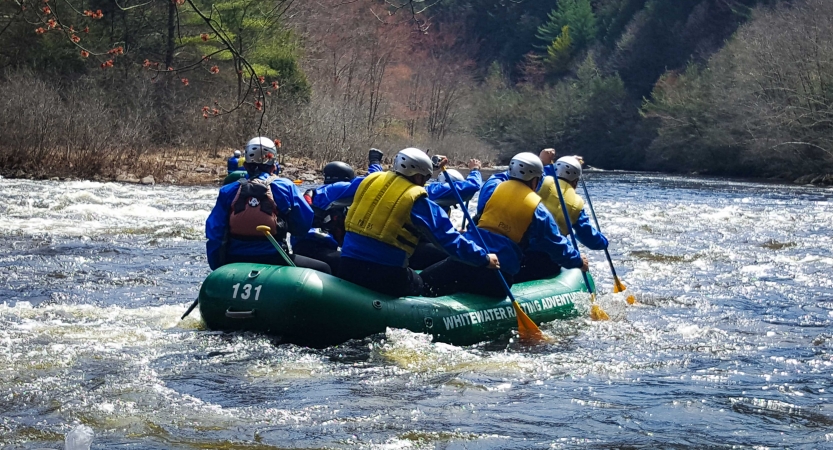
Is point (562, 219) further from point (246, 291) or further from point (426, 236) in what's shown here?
point (246, 291)

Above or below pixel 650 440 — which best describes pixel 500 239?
above

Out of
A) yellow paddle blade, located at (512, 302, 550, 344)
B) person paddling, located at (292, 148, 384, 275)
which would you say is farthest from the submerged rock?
yellow paddle blade, located at (512, 302, 550, 344)

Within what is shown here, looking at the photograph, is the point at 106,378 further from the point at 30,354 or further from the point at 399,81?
the point at 399,81

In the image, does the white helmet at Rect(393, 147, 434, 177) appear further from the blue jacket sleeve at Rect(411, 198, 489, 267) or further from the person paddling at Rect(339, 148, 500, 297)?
the blue jacket sleeve at Rect(411, 198, 489, 267)

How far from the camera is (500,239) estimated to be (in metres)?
8.47

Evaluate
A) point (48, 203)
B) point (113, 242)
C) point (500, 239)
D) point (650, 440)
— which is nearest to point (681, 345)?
point (500, 239)

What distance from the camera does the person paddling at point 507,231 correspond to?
27.4 feet

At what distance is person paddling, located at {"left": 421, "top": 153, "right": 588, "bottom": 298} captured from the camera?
8.34 m

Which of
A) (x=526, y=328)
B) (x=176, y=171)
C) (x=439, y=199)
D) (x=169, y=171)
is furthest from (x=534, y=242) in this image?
(x=176, y=171)

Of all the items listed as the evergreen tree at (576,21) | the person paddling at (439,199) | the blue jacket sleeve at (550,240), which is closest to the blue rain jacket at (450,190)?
the person paddling at (439,199)

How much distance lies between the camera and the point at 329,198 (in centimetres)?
878

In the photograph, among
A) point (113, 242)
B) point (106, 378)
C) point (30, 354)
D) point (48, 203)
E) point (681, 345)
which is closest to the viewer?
point (106, 378)

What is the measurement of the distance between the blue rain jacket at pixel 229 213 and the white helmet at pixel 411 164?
103 cm

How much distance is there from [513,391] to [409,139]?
42.9 metres
